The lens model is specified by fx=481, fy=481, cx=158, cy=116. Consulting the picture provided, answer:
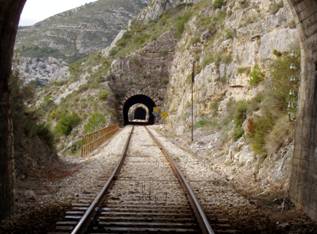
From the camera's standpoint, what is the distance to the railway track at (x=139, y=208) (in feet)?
25.9

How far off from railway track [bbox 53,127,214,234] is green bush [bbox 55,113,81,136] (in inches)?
1291

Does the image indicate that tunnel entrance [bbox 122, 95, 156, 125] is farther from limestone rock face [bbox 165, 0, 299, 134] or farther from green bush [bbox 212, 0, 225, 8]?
green bush [bbox 212, 0, 225, 8]

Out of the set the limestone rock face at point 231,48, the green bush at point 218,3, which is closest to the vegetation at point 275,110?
the limestone rock face at point 231,48

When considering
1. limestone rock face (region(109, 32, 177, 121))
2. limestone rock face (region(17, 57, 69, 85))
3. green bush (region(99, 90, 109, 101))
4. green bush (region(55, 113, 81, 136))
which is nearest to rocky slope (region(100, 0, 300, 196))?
limestone rock face (region(109, 32, 177, 121))

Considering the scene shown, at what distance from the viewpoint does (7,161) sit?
922cm

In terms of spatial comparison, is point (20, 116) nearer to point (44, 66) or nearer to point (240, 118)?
point (240, 118)

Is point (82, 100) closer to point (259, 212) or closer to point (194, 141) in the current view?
point (194, 141)

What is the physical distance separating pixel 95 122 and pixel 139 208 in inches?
1591

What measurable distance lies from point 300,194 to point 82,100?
48.8m

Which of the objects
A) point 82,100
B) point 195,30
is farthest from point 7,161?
point 82,100

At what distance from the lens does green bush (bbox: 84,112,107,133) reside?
47094 mm

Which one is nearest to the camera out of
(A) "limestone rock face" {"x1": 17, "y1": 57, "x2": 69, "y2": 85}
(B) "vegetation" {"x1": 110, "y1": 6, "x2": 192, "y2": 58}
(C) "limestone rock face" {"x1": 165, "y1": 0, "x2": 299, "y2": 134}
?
(C) "limestone rock face" {"x1": 165, "y1": 0, "x2": 299, "y2": 134}

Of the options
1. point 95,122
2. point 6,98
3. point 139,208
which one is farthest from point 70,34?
point 139,208

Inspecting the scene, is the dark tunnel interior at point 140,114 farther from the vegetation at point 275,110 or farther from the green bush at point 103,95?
the vegetation at point 275,110
